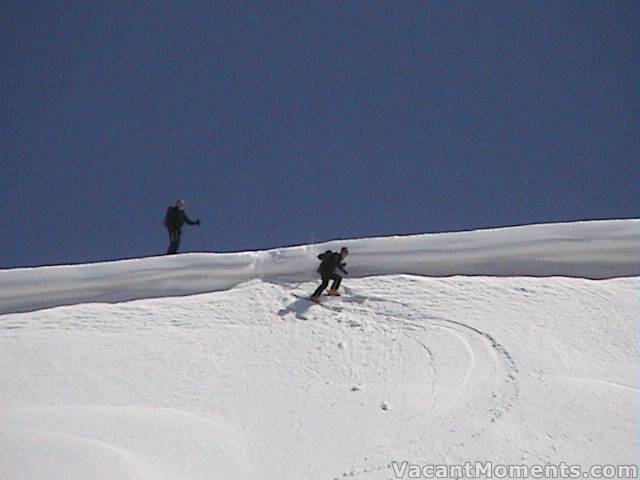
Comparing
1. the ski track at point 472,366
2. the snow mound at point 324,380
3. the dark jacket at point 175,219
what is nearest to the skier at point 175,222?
the dark jacket at point 175,219

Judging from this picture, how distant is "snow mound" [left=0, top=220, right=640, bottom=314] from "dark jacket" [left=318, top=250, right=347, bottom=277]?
1.44 feet

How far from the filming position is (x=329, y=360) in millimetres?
6785

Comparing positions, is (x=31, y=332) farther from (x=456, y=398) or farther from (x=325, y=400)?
(x=456, y=398)

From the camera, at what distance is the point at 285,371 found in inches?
262

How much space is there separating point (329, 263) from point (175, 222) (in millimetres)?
2157

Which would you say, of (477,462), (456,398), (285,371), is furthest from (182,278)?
(477,462)

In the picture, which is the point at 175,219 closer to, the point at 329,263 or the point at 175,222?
the point at 175,222

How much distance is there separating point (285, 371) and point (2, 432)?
87.7 inches

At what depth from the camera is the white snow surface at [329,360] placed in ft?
17.6

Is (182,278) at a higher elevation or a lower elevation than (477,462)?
higher

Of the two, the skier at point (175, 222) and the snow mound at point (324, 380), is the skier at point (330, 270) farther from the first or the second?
the skier at point (175, 222)

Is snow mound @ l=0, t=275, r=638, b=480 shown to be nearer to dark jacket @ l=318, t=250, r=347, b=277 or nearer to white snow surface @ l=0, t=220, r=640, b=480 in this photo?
white snow surface @ l=0, t=220, r=640, b=480

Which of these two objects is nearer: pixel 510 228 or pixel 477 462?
pixel 477 462

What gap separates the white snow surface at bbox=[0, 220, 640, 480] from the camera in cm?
536
